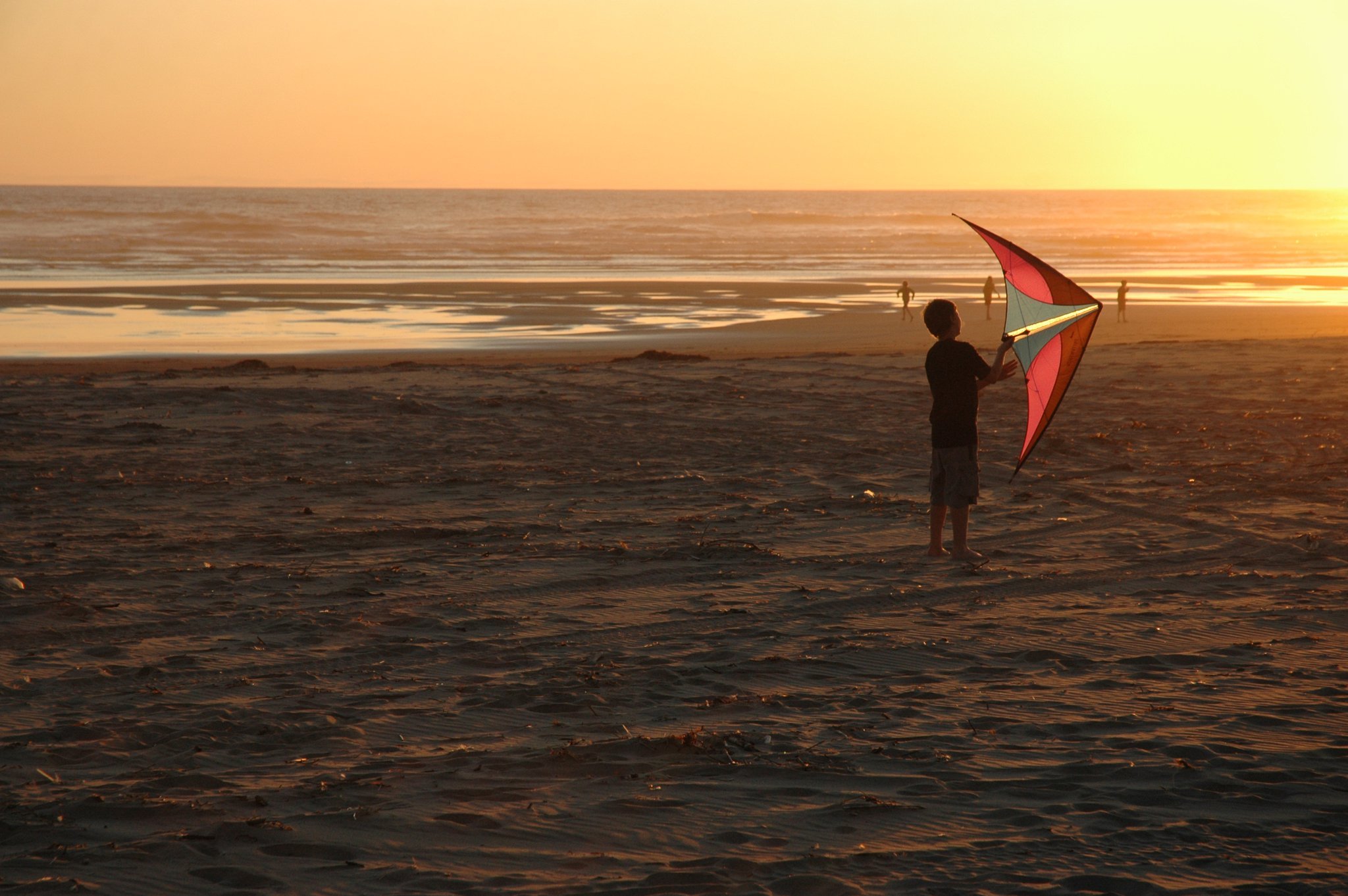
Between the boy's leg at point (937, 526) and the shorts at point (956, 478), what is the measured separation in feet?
0.13

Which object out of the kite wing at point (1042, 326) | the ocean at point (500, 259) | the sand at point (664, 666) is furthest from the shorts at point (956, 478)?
the ocean at point (500, 259)

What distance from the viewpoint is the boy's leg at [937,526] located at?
7.14 metres

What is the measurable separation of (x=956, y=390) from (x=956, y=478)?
50cm

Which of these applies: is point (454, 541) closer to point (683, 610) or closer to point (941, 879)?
point (683, 610)

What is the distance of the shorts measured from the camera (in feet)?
23.3

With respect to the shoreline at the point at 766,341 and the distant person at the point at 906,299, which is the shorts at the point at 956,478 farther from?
the distant person at the point at 906,299

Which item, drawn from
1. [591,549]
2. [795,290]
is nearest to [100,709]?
[591,549]

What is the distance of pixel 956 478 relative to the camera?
716 cm

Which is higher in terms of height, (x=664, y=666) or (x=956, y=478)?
(x=956, y=478)

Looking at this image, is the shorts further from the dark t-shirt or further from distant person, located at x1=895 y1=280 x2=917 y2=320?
distant person, located at x1=895 y1=280 x2=917 y2=320

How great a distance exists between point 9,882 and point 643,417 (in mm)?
9408

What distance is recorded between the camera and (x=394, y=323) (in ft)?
82.1

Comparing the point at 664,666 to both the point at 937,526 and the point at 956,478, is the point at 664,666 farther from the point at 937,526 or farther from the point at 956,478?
the point at 956,478

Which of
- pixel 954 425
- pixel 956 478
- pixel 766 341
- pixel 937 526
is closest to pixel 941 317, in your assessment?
pixel 954 425
